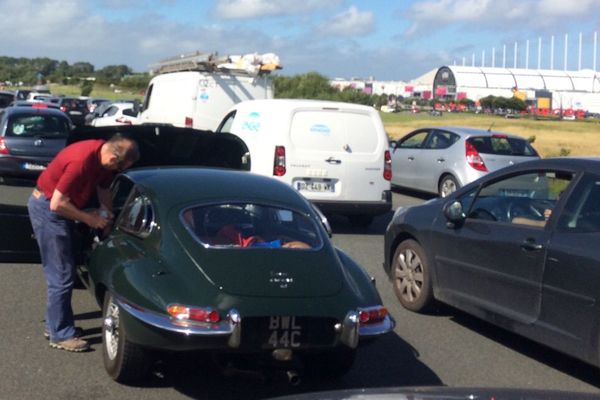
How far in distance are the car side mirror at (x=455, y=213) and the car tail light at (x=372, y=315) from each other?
2.18m

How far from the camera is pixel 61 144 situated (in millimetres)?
17266

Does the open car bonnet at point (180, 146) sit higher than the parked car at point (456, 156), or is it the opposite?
the open car bonnet at point (180, 146)

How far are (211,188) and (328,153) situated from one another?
658cm

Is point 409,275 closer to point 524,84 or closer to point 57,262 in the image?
point 57,262

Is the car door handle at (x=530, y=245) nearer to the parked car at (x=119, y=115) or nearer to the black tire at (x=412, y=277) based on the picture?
the black tire at (x=412, y=277)

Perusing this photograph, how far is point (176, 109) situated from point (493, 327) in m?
14.8

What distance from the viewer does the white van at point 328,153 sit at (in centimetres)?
1256

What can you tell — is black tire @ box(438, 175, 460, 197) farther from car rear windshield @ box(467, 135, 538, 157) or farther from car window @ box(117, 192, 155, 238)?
car window @ box(117, 192, 155, 238)

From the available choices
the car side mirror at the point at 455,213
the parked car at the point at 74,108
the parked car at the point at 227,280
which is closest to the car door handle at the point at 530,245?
the car side mirror at the point at 455,213

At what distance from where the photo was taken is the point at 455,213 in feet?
24.9

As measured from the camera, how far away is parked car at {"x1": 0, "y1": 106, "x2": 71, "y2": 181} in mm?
16969

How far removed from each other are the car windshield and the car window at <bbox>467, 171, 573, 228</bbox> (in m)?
1.94

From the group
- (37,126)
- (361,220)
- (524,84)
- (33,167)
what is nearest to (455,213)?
(361,220)

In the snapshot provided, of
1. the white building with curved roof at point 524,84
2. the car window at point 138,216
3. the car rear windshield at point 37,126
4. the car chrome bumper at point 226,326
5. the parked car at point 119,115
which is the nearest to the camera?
the car chrome bumper at point 226,326
